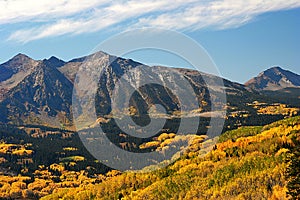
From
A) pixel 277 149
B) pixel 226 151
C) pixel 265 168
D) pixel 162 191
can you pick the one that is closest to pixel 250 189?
pixel 265 168

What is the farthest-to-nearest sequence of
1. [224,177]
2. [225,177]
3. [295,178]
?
[224,177] → [225,177] → [295,178]

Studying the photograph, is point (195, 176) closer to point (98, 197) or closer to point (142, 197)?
point (142, 197)

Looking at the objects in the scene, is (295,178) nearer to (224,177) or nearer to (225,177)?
(225,177)

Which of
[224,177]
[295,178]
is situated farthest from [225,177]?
[295,178]

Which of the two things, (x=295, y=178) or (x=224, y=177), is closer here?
(x=295, y=178)

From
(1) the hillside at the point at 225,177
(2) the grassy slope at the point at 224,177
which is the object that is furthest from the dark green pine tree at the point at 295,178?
(2) the grassy slope at the point at 224,177

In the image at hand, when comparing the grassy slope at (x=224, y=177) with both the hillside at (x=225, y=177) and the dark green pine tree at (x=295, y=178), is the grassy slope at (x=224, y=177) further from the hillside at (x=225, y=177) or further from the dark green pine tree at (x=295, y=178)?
the dark green pine tree at (x=295, y=178)

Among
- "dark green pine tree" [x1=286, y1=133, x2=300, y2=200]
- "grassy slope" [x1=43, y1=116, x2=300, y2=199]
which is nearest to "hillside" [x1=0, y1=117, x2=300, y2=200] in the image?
"grassy slope" [x1=43, y1=116, x2=300, y2=199]

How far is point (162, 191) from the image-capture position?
154m

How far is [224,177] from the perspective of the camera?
149 m

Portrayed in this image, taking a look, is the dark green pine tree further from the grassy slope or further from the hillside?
the grassy slope

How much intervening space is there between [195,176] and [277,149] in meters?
33.0

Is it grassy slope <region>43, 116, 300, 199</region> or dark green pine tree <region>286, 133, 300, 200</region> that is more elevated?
dark green pine tree <region>286, 133, 300, 200</region>

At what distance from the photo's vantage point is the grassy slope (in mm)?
131750
